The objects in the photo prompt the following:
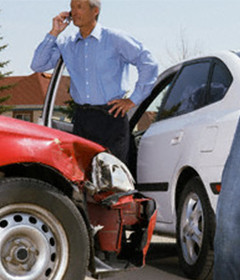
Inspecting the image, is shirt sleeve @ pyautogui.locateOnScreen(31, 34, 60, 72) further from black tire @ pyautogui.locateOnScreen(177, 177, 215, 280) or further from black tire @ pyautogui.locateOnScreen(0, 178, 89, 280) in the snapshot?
black tire @ pyautogui.locateOnScreen(0, 178, 89, 280)

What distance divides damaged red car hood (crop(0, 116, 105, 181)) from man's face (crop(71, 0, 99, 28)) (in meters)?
1.44

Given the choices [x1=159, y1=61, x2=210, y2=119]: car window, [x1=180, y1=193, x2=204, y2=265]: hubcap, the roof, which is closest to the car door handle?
[x1=159, y1=61, x2=210, y2=119]: car window

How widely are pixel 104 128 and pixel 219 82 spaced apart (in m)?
1.00

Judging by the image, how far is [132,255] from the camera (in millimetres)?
4703

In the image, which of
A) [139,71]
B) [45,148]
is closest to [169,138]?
[139,71]

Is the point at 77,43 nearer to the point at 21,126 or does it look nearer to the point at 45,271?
the point at 21,126

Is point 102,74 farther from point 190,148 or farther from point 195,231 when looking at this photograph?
point 195,231

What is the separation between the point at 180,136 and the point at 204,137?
0.45m

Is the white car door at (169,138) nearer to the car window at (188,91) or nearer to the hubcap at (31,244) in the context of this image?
the car window at (188,91)

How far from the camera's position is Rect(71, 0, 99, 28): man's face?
218 inches

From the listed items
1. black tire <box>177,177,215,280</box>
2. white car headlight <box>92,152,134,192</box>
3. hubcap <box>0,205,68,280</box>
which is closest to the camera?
hubcap <box>0,205,68,280</box>

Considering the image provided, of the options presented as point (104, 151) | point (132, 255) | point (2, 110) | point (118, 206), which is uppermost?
point (104, 151)

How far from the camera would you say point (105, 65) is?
5.56m

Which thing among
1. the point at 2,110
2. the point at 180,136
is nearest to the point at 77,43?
the point at 180,136
